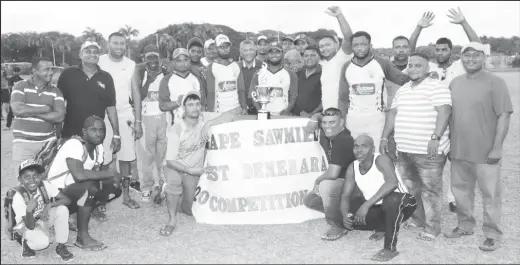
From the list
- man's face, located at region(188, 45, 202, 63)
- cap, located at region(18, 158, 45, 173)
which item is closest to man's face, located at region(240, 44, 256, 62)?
man's face, located at region(188, 45, 202, 63)

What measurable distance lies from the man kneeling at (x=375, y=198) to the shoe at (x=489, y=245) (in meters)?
0.81

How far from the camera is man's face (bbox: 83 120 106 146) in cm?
565

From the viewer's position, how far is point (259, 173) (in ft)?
20.9

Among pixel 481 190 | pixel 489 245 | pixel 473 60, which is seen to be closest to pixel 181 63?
→ pixel 473 60

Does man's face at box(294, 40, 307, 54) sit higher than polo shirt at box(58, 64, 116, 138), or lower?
higher

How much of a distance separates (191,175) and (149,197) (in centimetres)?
136

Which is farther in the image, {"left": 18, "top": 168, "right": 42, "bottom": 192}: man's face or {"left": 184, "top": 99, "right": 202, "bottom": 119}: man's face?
{"left": 184, "top": 99, "right": 202, "bottom": 119}: man's face

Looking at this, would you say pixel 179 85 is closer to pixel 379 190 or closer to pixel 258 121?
pixel 258 121

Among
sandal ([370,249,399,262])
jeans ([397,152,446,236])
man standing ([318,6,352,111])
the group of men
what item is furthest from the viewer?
man standing ([318,6,352,111])

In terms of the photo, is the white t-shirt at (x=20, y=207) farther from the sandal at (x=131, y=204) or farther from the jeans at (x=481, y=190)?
the jeans at (x=481, y=190)

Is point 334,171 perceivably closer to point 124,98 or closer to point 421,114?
point 421,114

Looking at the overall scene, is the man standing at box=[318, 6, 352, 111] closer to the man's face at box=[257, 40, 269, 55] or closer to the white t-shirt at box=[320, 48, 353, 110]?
the white t-shirt at box=[320, 48, 353, 110]

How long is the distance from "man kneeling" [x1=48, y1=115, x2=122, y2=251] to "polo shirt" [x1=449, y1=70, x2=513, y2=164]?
395 cm

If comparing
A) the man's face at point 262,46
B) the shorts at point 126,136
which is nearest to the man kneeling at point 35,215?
the shorts at point 126,136
